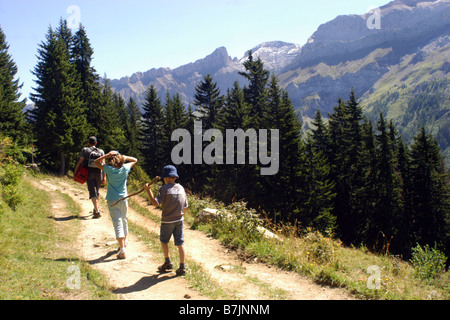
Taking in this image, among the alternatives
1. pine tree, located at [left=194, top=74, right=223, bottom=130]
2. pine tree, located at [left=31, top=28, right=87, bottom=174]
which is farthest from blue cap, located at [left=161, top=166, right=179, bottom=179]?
pine tree, located at [left=194, top=74, right=223, bottom=130]

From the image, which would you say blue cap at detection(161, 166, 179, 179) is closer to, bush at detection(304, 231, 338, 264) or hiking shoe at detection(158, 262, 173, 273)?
hiking shoe at detection(158, 262, 173, 273)

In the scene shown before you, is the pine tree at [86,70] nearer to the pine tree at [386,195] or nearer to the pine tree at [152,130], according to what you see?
the pine tree at [152,130]

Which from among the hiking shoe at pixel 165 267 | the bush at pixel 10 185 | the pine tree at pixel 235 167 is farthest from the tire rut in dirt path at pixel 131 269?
the pine tree at pixel 235 167

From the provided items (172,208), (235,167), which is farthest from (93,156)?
(235,167)

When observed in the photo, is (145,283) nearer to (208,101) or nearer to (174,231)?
(174,231)

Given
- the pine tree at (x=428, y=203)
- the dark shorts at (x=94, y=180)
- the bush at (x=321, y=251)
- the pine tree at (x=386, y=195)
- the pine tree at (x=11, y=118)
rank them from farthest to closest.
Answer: the pine tree at (x=428, y=203) < the pine tree at (x=386, y=195) < the pine tree at (x=11, y=118) < the dark shorts at (x=94, y=180) < the bush at (x=321, y=251)

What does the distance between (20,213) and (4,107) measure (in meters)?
23.1

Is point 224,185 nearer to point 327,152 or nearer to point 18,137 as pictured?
point 327,152

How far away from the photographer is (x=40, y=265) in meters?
5.38

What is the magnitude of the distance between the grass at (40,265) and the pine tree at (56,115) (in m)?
20.2

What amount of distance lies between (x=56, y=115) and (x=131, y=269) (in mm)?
25003

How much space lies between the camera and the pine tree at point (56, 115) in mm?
25922

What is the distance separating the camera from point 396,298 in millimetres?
4801
